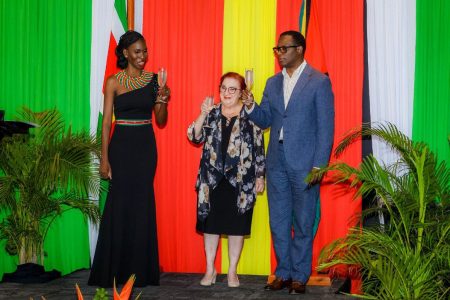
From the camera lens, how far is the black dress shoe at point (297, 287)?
16.0 ft

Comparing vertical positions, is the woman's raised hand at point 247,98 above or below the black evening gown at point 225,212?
above

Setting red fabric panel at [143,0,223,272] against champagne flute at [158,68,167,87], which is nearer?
champagne flute at [158,68,167,87]

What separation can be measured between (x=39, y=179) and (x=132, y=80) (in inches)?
46.5

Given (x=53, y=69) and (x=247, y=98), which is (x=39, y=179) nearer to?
(x=53, y=69)

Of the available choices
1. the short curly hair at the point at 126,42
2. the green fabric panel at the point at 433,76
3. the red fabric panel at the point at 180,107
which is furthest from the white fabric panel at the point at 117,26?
the green fabric panel at the point at 433,76

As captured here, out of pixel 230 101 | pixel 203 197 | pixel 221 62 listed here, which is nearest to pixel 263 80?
pixel 221 62

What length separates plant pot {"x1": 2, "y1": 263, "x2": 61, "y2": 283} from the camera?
5.41 metres

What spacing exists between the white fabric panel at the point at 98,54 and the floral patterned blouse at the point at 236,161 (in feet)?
4.71

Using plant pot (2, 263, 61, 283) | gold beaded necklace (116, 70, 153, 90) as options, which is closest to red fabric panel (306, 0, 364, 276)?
gold beaded necklace (116, 70, 153, 90)

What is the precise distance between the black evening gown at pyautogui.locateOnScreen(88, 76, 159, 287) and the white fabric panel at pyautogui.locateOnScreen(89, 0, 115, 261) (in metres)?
1.07

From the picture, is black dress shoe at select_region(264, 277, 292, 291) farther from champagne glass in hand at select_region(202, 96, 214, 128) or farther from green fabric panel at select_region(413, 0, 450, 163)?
green fabric panel at select_region(413, 0, 450, 163)

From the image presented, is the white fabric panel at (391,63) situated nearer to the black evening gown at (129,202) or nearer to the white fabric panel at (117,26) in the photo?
the black evening gown at (129,202)

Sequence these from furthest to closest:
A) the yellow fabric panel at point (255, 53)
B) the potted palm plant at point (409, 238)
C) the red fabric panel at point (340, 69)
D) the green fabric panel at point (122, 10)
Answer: the green fabric panel at point (122, 10) → the yellow fabric panel at point (255, 53) → the red fabric panel at point (340, 69) → the potted palm plant at point (409, 238)

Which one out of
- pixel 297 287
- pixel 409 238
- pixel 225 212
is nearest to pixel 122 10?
pixel 225 212
